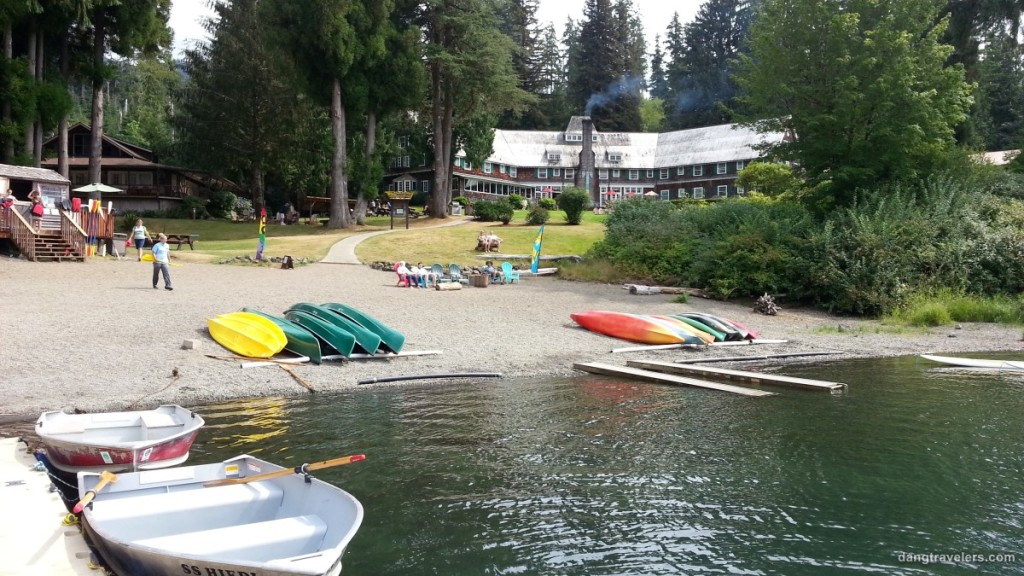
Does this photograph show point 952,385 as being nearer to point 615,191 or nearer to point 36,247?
point 36,247

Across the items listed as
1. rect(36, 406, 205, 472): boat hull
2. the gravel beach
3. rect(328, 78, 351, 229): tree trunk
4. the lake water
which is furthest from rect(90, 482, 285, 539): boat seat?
rect(328, 78, 351, 229): tree trunk

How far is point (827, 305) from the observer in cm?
2617

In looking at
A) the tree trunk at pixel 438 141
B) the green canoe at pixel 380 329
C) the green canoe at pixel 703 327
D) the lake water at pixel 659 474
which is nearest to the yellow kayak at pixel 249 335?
the green canoe at pixel 380 329

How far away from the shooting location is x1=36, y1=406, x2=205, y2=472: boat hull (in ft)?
28.5

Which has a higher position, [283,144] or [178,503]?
[283,144]

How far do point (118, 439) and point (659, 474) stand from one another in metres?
6.68

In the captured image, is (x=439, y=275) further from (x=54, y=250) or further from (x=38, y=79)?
(x=38, y=79)

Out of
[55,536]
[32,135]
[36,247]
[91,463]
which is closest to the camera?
[55,536]

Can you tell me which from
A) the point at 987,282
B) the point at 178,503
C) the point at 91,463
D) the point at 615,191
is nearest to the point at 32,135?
the point at 91,463

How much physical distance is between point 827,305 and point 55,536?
2453cm

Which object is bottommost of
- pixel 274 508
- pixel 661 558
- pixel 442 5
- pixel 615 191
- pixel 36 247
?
pixel 661 558

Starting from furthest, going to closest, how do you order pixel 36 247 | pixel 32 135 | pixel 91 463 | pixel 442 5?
1. pixel 442 5
2. pixel 32 135
3. pixel 36 247
4. pixel 91 463

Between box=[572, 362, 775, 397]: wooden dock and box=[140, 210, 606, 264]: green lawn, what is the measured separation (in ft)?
63.9

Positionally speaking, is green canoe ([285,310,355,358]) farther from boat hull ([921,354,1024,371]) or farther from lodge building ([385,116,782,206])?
lodge building ([385,116,782,206])
